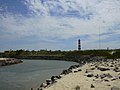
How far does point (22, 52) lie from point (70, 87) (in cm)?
12776

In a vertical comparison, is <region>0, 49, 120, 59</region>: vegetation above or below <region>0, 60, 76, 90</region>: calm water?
above

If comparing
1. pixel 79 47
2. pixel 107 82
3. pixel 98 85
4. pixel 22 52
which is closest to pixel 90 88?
pixel 98 85

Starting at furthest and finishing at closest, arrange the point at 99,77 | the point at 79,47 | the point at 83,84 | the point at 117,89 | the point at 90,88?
the point at 79,47
the point at 99,77
the point at 83,84
the point at 90,88
the point at 117,89

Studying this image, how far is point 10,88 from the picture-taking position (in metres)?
24.1

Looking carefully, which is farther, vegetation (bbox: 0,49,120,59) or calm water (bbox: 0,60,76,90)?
vegetation (bbox: 0,49,120,59)

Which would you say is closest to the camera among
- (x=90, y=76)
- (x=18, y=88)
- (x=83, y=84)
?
(x=83, y=84)

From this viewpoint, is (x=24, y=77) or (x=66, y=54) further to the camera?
(x=66, y=54)

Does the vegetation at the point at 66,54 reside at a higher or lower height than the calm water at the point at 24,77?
higher

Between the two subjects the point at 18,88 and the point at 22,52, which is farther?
the point at 22,52

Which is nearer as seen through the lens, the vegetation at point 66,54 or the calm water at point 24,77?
the calm water at point 24,77

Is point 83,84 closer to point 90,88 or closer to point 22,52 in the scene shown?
point 90,88

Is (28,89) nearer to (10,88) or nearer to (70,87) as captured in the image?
(10,88)

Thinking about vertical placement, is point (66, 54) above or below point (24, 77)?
above

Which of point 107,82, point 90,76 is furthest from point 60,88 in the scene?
point 90,76
